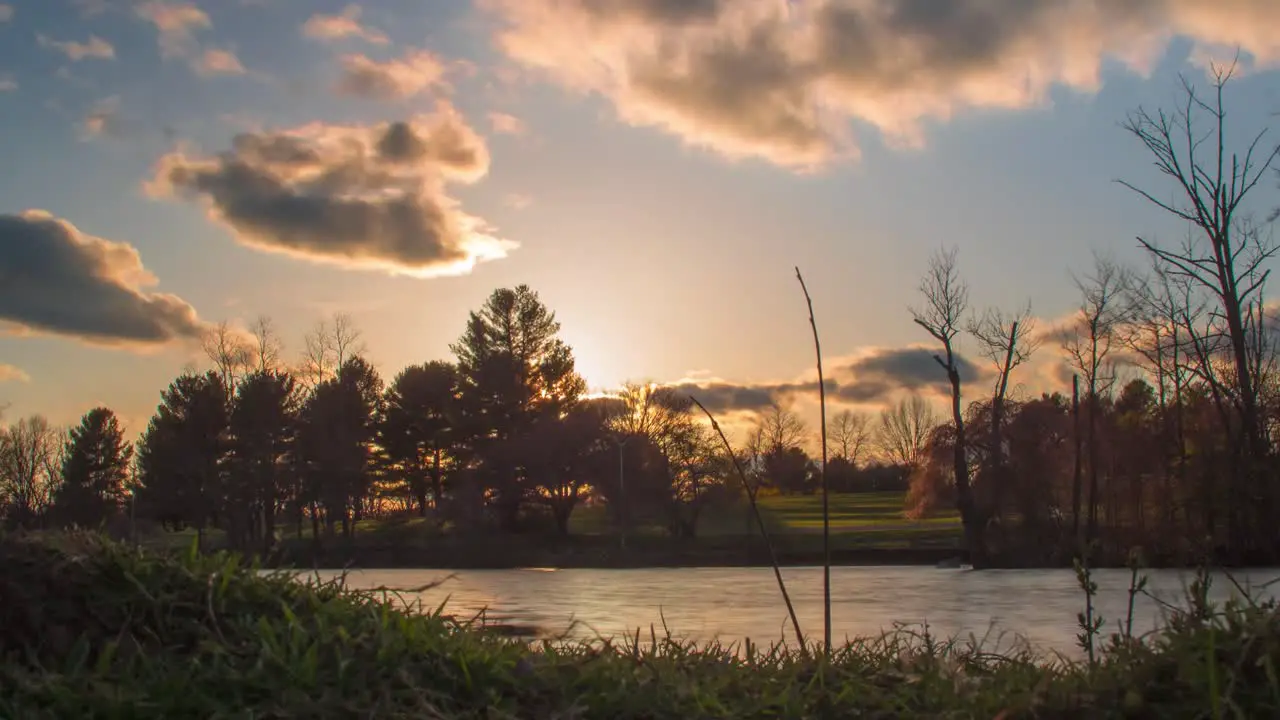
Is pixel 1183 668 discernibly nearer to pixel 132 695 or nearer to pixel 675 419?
pixel 132 695

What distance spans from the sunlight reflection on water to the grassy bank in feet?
29.3

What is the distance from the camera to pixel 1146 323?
4497 cm

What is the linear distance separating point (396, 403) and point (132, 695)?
7664 cm

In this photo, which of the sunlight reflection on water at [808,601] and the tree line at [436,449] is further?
the tree line at [436,449]

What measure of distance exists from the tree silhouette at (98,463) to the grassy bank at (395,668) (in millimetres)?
88765

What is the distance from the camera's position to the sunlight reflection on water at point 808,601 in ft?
60.8

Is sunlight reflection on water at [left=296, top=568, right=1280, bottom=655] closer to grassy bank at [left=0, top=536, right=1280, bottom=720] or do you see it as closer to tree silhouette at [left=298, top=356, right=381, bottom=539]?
grassy bank at [left=0, top=536, right=1280, bottom=720]

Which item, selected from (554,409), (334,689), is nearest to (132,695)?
(334,689)

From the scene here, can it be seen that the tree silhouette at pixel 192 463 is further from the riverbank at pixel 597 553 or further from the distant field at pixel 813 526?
the distant field at pixel 813 526

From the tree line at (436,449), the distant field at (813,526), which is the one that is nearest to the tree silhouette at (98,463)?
the tree line at (436,449)

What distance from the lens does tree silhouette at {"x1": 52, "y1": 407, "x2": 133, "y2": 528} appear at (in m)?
84.6

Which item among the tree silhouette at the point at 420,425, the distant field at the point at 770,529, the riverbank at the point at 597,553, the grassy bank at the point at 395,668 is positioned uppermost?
the tree silhouette at the point at 420,425

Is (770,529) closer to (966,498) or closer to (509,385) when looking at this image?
(966,498)

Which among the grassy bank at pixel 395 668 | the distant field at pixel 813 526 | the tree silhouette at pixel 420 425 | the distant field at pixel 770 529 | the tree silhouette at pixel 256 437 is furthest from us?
the tree silhouette at pixel 420 425
